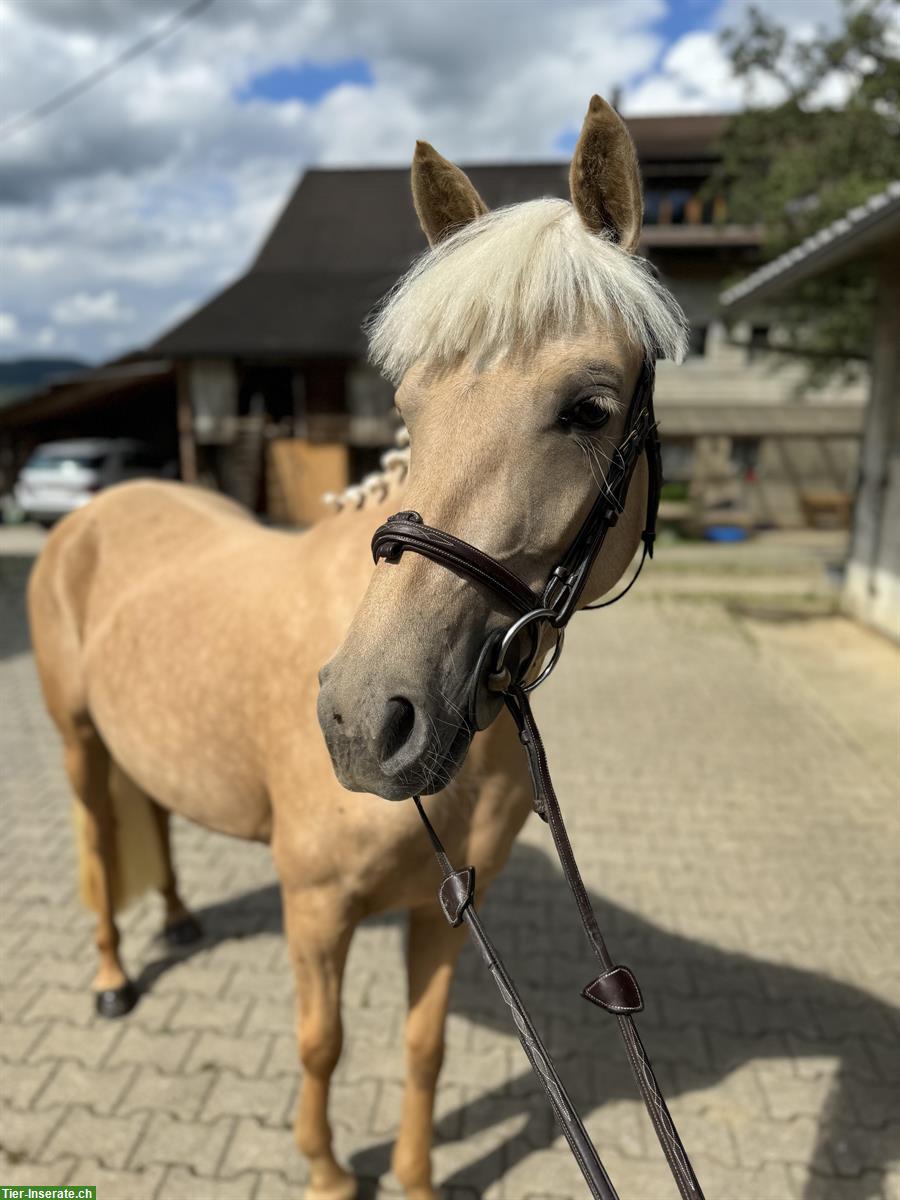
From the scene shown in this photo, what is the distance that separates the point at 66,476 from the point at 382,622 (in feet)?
57.0

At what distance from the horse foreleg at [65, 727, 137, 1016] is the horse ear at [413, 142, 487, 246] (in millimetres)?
2324

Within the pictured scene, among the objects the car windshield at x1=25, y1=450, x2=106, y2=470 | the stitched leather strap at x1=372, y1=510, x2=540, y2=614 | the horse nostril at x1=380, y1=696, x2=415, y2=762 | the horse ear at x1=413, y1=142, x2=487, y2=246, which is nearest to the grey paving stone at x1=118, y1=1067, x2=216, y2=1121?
the horse nostril at x1=380, y1=696, x2=415, y2=762

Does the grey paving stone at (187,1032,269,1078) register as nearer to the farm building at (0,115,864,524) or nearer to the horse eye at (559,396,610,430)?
the horse eye at (559,396,610,430)

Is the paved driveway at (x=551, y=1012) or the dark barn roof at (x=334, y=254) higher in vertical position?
the dark barn roof at (x=334, y=254)

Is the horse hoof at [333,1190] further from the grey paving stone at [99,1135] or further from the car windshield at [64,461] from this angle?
the car windshield at [64,461]

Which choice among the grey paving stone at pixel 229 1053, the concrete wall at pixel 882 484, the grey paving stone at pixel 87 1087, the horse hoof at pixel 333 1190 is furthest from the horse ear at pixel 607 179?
the concrete wall at pixel 882 484

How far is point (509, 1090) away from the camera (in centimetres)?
261

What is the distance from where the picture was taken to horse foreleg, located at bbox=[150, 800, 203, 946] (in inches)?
133

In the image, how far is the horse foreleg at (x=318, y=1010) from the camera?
6.27 feet

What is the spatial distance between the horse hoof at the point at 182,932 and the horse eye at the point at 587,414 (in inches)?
121

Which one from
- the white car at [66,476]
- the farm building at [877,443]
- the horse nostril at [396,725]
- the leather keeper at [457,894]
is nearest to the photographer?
the horse nostril at [396,725]

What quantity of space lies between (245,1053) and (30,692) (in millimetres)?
5244

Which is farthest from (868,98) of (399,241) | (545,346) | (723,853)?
(399,241)

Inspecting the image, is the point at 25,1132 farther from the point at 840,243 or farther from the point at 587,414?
the point at 840,243
